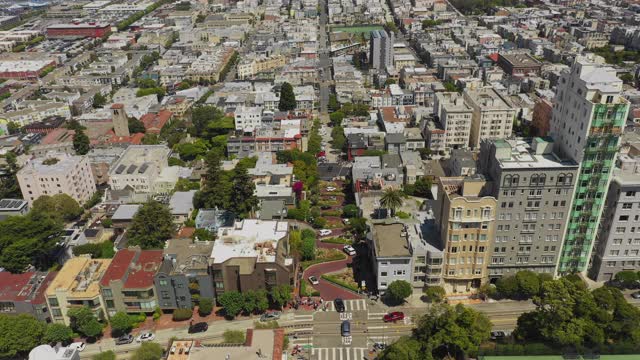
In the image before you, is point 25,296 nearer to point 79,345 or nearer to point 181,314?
point 79,345

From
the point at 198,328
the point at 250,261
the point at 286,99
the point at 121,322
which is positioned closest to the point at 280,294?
the point at 250,261

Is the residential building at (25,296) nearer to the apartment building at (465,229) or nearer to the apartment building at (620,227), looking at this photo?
the apartment building at (465,229)

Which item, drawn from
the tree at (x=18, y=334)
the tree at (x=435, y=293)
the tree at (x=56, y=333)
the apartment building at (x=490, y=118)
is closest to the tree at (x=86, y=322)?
the tree at (x=56, y=333)

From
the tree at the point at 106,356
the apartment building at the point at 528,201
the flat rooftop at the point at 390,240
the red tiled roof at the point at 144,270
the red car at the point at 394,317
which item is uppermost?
the apartment building at the point at 528,201

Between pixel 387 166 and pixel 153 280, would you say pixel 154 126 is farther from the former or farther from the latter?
pixel 153 280

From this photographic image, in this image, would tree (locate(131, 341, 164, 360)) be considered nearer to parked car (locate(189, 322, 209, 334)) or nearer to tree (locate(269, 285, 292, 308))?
parked car (locate(189, 322, 209, 334))
